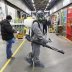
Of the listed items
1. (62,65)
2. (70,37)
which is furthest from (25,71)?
Answer: (70,37)

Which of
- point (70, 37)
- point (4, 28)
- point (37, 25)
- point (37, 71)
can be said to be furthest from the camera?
point (70, 37)

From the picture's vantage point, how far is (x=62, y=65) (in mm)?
8883

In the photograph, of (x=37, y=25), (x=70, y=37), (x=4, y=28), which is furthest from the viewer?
(x=70, y=37)

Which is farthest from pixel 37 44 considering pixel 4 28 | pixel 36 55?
pixel 4 28

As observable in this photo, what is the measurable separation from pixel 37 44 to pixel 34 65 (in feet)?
2.46

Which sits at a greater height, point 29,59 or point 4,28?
point 4,28

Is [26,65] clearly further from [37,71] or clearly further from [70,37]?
[70,37]

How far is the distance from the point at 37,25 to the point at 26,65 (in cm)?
155

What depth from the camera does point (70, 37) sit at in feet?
63.9

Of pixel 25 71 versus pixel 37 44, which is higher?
pixel 37 44

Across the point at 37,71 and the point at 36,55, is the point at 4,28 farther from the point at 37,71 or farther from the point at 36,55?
the point at 37,71

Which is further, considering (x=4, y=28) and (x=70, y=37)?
(x=70, y=37)

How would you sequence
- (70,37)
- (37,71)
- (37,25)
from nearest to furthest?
1. (37,71)
2. (37,25)
3. (70,37)

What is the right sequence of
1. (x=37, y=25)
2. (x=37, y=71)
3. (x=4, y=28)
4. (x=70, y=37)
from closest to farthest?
(x=37, y=71) < (x=37, y=25) < (x=4, y=28) < (x=70, y=37)
